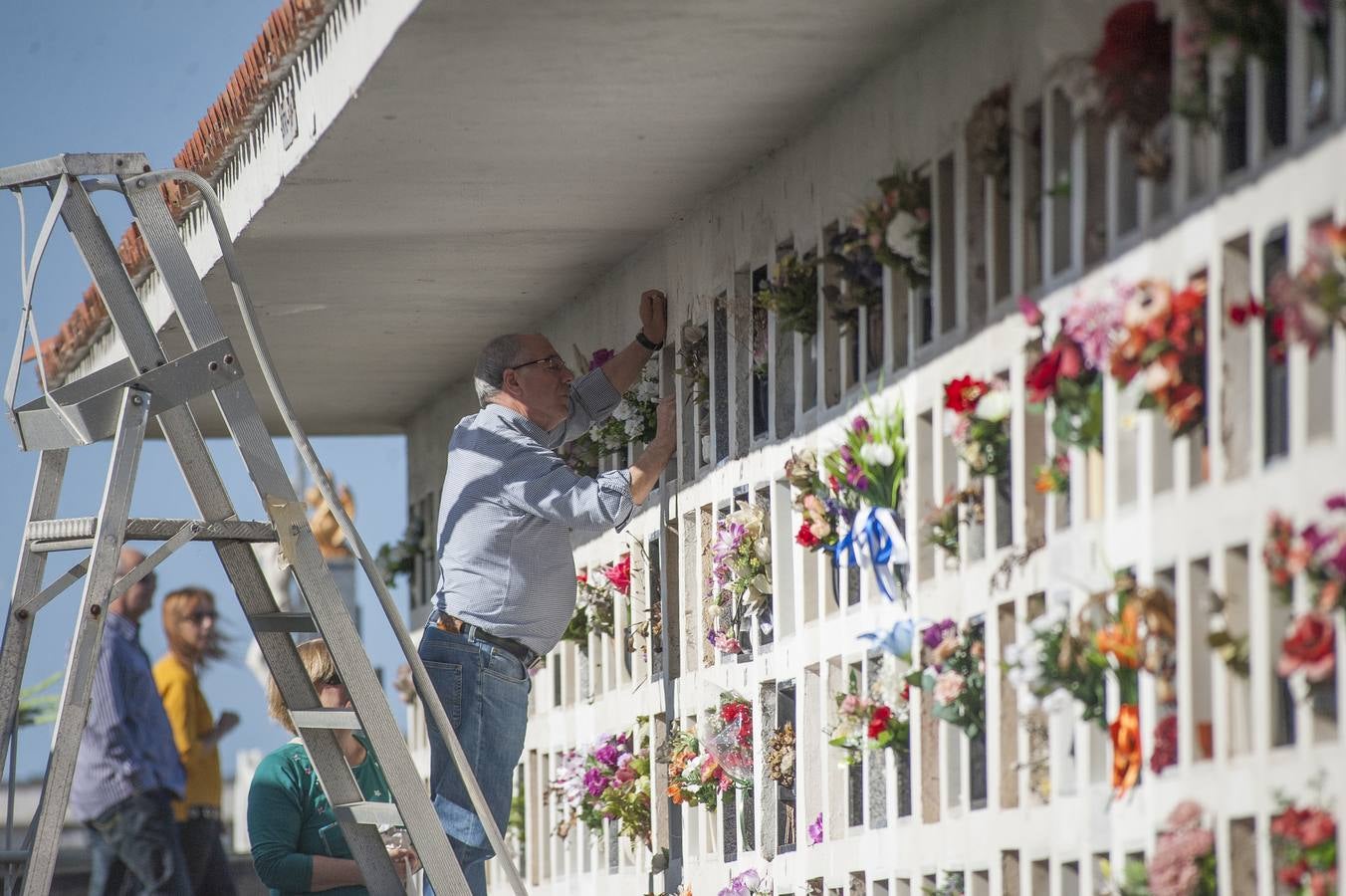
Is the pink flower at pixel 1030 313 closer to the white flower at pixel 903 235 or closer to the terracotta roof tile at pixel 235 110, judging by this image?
the white flower at pixel 903 235

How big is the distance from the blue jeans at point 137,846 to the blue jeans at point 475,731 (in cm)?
198

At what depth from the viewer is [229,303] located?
713 cm

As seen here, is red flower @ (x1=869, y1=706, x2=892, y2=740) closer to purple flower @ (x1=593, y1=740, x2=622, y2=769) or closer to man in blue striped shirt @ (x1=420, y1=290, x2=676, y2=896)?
man in blue striped shirt @ (x1=420, y1=290, x2=676, y2=896)

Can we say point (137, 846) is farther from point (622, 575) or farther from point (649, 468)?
point (649, 468)

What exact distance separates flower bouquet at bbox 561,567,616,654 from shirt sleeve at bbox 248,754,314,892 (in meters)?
1.55

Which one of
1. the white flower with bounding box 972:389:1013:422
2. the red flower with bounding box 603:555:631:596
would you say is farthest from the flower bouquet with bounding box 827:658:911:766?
the red flower with bounding box 603:555:631:596

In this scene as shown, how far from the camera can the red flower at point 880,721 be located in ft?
15.4

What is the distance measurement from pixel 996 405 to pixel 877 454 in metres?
0.59

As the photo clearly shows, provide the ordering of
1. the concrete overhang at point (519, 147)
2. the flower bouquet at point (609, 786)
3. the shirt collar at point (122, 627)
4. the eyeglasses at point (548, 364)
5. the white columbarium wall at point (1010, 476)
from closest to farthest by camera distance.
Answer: the white columbarium wall at point (1010, 476) < the concrete overhang at point (519, 147) < the eyeglasses at point (548, 364) < the flower bouquet at point (609, 786) < the shirt collar at point (122, 627)

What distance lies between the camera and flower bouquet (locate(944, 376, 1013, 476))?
13.9ft

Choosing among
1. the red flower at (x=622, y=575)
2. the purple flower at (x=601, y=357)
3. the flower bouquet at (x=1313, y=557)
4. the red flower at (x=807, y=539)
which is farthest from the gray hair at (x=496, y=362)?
the flower bouquet at (x=1313, y=557)

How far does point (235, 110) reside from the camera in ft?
19.6

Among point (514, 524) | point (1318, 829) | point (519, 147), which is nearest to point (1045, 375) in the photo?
point (1318, 829)

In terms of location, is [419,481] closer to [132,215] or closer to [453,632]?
[453,632]
